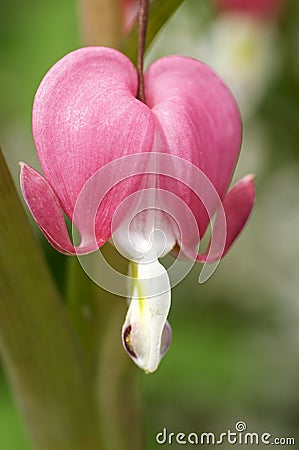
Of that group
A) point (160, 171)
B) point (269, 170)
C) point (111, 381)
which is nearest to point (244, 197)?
point (160, 171)

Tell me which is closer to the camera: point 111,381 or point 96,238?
point 96,238

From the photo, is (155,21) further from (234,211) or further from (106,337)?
(106,337)

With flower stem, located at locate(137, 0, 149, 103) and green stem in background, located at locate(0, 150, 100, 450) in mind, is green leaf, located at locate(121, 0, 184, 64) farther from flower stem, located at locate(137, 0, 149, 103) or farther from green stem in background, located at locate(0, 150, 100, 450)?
green stem in background, located at locate(0, 150, 100, 450)

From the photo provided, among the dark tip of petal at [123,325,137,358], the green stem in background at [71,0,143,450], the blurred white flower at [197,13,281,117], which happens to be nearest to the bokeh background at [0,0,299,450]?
the blurred white flower at [197,13,281,117]

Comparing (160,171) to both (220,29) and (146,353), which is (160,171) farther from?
(220,29)

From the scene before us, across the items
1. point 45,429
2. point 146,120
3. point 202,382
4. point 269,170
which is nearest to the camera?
point 146,120

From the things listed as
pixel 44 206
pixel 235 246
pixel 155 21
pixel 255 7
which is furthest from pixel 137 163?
pixel 255 7

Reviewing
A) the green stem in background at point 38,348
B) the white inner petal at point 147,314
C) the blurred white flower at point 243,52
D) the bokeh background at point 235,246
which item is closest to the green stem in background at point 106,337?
the green stem in background at point 38,348

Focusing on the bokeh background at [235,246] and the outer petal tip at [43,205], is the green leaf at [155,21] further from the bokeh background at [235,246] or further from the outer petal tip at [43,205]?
the bokeh background at [235,246]
